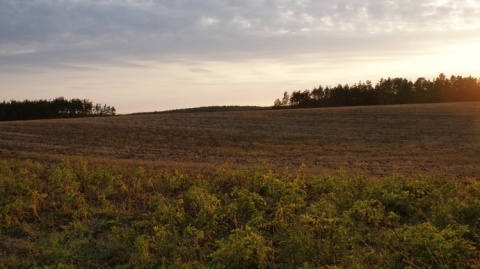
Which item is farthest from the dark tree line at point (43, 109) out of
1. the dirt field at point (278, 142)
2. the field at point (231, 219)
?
the field at point (231, 219)

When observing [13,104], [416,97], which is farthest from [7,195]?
[416,97]

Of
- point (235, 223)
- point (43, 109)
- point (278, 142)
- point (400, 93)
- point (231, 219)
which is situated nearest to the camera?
point (235, 223)

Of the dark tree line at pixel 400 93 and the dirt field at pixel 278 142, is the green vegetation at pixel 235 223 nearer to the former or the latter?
the dirt field at pixel 278 142

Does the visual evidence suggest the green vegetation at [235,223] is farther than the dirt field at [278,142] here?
No

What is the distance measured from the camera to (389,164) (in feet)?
63.5

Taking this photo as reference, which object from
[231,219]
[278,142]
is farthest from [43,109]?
[231,219]

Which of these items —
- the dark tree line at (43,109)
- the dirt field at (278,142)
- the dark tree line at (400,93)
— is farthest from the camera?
the dark tree line at (400,93)

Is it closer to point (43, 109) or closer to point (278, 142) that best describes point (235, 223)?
point (278, 142)

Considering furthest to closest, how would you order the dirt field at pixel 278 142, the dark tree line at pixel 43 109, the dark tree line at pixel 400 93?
the dark tree line at pixel 400 93 < the dark tree line at pixel 43 109 < the dirt field at pixel 278 142

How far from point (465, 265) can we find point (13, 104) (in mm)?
88110

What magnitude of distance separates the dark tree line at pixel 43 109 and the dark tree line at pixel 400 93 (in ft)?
151

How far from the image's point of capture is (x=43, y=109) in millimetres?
80312

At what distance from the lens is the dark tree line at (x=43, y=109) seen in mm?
79438

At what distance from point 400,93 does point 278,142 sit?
69093mm
